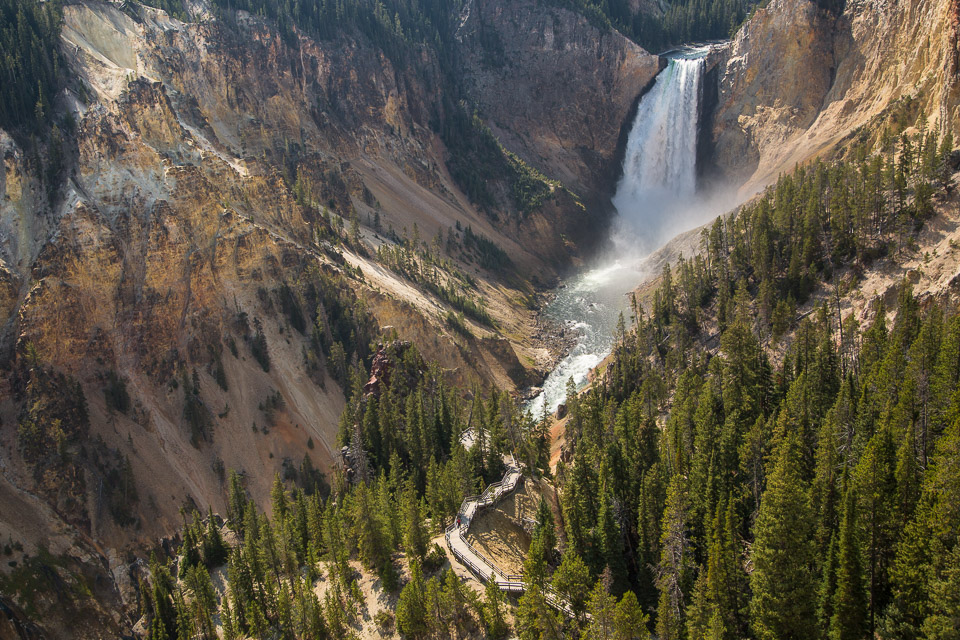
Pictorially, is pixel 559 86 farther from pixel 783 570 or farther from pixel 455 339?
pixel 783 570

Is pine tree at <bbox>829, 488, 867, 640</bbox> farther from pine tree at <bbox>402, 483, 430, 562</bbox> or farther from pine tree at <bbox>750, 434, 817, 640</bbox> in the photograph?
pine tree at <bbox>402, 483, 430, 562</bbox>

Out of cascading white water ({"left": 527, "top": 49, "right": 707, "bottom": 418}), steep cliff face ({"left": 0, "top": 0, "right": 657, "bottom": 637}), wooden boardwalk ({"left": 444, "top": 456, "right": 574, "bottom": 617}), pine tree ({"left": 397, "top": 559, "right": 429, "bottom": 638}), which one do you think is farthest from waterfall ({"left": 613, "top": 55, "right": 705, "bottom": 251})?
pine tree ({"left": 397, "top": 559, "right": 429, "bottom": 638})

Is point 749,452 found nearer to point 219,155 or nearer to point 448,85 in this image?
point 219,155

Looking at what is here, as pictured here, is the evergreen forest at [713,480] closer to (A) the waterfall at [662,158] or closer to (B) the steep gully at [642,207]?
(B) the steep gully at [642,207]

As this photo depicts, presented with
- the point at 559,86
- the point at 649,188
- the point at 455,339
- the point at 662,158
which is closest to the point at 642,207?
the point at 649,188

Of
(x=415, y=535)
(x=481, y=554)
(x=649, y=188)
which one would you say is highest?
(x=649, y=188)

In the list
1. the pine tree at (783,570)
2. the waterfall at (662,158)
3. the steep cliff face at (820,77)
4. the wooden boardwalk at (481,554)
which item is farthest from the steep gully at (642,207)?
the pine tree at (783,570)
